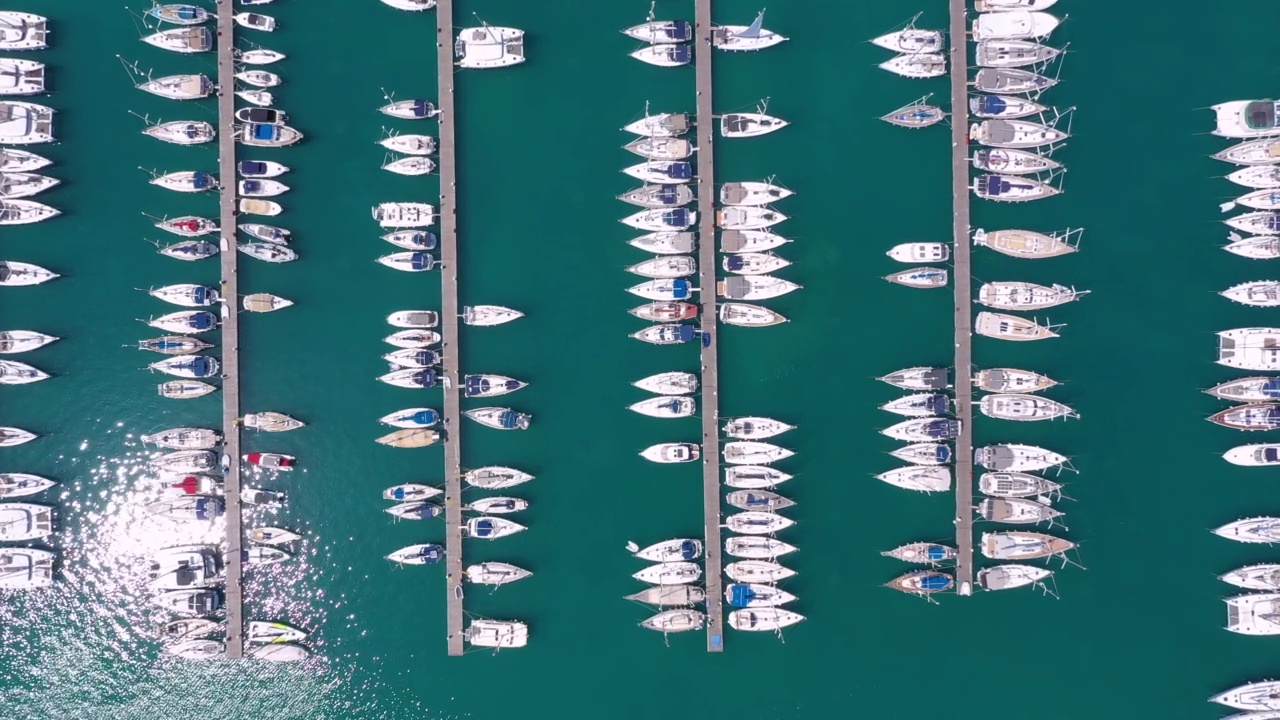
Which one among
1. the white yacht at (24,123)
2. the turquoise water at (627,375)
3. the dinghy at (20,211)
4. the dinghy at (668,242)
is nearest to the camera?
the white yacht at (24,123)

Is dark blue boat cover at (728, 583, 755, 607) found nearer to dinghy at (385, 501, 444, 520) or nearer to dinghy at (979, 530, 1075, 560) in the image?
dinghy at (979, 530, 1075, 560)

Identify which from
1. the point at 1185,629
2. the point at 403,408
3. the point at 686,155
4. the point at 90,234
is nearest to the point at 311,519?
the point at 403,408

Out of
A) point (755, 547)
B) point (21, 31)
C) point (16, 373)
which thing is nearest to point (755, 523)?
point (755, 547)

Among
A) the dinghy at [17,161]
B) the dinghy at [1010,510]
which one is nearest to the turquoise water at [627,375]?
the dinghy at [17,161]

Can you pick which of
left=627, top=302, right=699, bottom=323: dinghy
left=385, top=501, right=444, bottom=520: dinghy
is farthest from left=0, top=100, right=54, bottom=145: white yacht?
left=627, top=302, right=699, bottom=323: dinghy

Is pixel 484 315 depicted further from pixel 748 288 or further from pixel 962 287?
pixel 962 287

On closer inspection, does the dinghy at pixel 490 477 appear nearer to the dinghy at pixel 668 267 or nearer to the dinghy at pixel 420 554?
the dinghy at pixel 420 554

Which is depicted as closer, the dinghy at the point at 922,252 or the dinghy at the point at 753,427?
the dinghy at the point at 922,252
